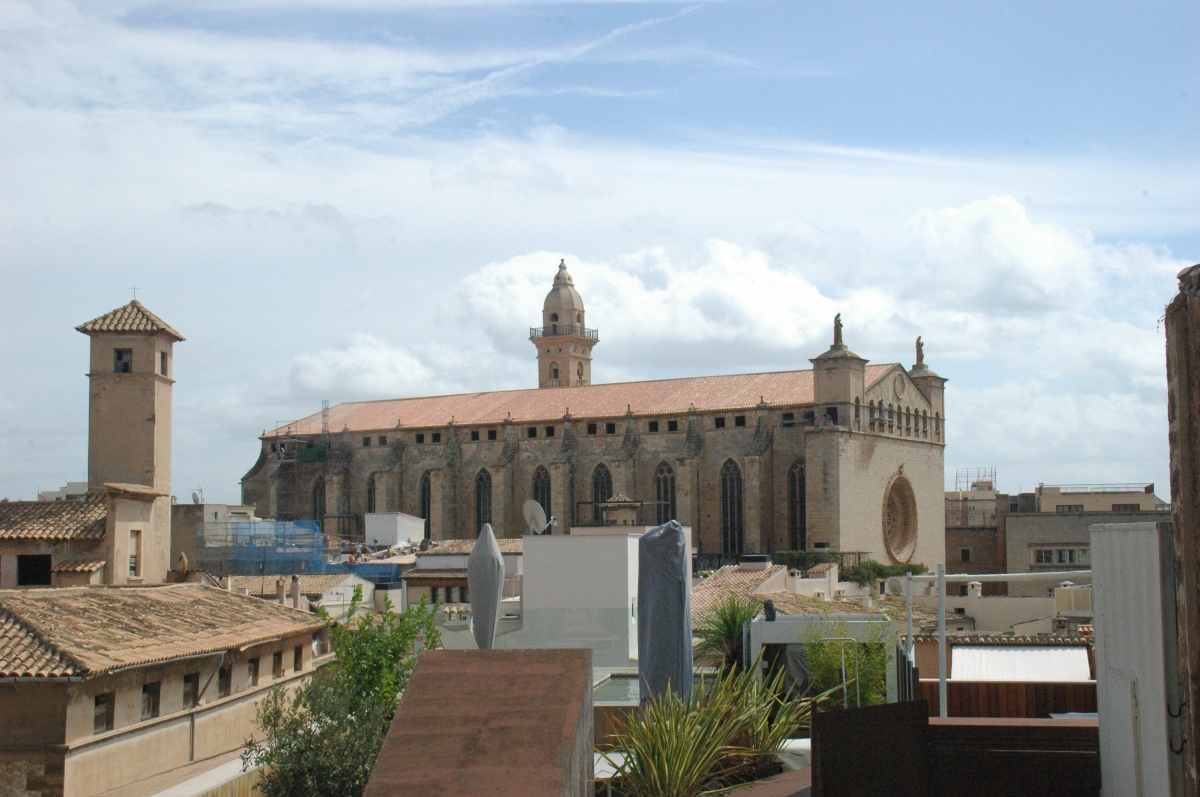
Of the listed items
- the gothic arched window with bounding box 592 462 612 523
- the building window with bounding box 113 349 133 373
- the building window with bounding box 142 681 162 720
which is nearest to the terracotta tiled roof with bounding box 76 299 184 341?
the building window with bounding box 113 349 133 373

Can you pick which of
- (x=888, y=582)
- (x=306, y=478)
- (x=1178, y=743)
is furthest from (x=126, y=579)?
(x=306, y=478)

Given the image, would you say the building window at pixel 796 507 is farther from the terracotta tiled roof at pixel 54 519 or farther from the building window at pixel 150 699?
the building window at pixel 150 699

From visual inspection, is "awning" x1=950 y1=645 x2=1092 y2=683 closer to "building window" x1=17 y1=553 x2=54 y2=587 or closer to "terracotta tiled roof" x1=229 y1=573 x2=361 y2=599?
"building window" x1=17 y1=553 x2=54 y2=587

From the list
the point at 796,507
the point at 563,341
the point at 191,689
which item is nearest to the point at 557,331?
the point at 563,341

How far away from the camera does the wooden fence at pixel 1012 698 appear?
43.0 ft

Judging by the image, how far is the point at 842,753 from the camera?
9477mm

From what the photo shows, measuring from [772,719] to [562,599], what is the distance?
1433cm

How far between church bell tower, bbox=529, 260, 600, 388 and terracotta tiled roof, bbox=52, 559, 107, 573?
62.7 m

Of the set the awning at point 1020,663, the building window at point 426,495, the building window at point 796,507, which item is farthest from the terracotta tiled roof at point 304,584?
the awning at point 1020,663

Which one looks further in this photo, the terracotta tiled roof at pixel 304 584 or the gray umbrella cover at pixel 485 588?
the terracotta tiled roof at pixel 304 584

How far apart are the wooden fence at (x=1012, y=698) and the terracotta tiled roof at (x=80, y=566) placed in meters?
24.3

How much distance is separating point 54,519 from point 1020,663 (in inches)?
989

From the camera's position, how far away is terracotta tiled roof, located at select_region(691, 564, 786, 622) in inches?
1433

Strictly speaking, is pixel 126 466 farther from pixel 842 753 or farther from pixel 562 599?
pixel 842 753
